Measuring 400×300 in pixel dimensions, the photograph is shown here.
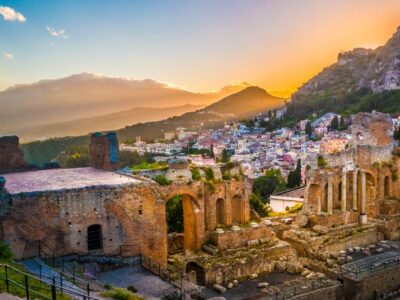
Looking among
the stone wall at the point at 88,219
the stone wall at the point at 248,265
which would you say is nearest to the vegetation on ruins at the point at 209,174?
the stone wall at the point at 88,219

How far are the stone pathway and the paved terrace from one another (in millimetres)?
3566

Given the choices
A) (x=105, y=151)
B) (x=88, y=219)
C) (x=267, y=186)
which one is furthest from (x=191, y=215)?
(x=267, y=186)

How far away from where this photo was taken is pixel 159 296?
14.7 meters

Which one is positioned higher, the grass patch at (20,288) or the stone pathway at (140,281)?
the grass patch at (20,288)

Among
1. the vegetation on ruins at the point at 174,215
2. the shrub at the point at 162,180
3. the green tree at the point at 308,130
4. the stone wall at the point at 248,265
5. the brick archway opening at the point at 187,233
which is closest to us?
the stone wall at the point at 248,265

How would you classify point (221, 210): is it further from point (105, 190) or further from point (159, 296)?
point (159, 296)

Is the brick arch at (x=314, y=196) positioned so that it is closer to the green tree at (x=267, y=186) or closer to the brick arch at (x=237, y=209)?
the brick arch at (x=237, y=209)

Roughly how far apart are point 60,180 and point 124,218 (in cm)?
393

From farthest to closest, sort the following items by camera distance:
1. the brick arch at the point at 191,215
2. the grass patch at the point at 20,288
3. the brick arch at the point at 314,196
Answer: the brick arch at the point at 314,196, the brick arch at the point at 191,215, the grass patch at the point at 20,288

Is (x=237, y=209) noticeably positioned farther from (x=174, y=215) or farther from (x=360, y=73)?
(x=360, y=73)

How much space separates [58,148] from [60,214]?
54618mm

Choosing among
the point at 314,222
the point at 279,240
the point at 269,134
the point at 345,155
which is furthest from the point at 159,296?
the point at 269,134

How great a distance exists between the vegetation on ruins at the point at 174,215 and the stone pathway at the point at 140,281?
36.7ft

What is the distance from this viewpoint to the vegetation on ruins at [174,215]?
28.7m
